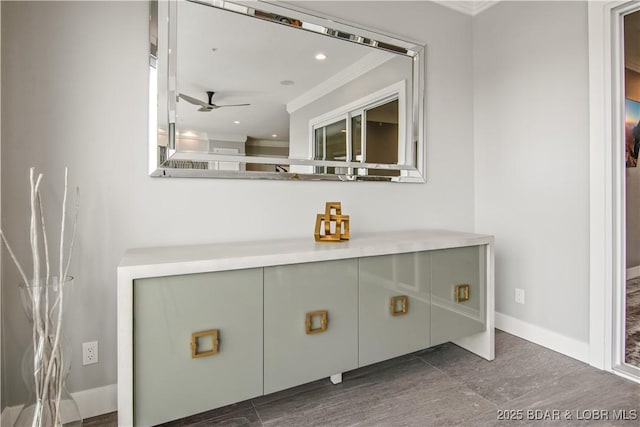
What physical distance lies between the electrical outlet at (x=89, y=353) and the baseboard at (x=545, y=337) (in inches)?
104

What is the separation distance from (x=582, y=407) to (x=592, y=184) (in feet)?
4.00

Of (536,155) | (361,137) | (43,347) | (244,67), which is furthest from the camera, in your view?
(536,155)

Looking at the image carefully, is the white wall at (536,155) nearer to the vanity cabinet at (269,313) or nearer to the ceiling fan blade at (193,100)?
the vanity cabinet at (269,313)

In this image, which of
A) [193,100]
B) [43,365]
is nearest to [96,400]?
[43,365]

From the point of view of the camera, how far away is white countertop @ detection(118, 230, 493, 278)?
1.36 metres

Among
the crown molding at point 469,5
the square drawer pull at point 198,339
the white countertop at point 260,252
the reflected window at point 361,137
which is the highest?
the crown molding at point 469,5

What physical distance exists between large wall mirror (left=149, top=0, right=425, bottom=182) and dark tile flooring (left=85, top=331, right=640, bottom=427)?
1193 millimetres

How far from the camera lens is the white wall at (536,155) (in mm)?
2232

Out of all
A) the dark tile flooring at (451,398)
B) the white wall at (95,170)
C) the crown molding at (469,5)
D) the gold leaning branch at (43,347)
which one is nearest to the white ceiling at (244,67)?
the white wall at (95,170)

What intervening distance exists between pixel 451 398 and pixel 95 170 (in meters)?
2.06

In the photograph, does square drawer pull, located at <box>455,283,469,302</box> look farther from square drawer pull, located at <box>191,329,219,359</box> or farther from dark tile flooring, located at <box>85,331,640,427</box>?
square drawer pull, located at <box>191,329,219,359</box>

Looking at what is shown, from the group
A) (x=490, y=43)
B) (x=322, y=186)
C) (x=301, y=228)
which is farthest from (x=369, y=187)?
(x=490, y=43)

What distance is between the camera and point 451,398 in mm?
1817

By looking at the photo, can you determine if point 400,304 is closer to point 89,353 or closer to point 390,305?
point 390,305
